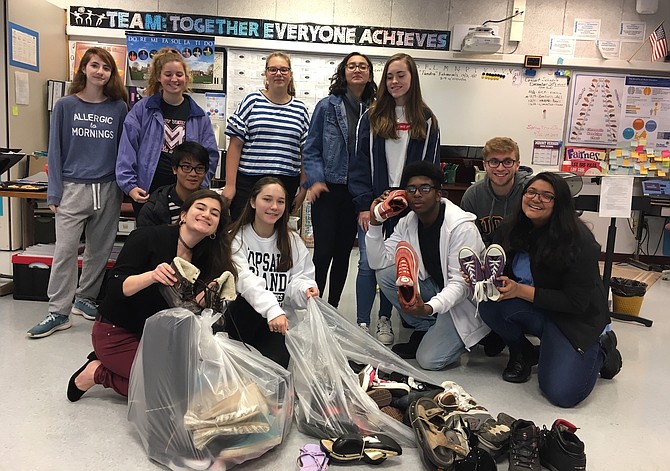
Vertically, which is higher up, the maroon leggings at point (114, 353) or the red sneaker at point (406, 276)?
the red sneaker at point (406, 276)

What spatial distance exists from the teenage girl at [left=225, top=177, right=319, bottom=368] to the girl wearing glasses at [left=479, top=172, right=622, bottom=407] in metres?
0.91

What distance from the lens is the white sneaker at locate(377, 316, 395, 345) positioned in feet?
9.36

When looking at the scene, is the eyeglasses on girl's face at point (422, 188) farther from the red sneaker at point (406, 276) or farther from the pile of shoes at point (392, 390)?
the pile of shoes at point (392, 390)

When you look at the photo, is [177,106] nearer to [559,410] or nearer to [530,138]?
[559,410]

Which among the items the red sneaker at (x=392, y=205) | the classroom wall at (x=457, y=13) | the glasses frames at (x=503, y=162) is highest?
the classroom wall at (x=457, y=13)

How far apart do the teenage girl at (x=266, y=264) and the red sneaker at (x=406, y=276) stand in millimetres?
398

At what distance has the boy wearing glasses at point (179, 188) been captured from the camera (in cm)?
246

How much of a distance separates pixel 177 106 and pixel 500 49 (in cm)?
377

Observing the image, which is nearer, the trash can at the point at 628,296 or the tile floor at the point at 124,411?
the tile floor at the point at 124,411

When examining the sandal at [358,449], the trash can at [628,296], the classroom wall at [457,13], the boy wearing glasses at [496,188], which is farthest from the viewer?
the classroom wall at [457,13]

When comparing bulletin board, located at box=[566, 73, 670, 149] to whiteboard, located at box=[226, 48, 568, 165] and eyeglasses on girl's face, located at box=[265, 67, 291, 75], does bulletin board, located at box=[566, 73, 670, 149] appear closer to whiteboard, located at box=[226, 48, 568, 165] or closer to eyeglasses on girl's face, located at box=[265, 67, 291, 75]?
whiteboard, located at box=[226, 48, 568, 165]

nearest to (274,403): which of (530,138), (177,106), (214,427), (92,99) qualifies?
(214,427)

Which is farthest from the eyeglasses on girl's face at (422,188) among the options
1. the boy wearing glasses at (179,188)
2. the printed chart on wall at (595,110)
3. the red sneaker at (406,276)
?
the printed chart on wall at (595,110)

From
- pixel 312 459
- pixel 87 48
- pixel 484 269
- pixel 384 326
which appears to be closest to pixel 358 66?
pixel 484 269
